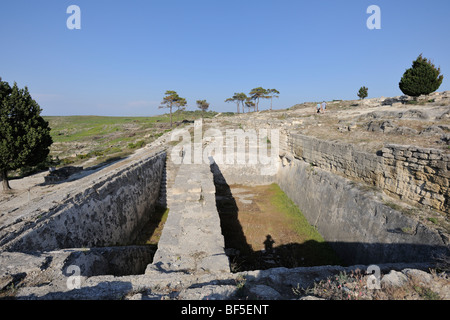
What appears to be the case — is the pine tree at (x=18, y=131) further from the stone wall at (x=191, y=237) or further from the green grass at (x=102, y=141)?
the green grass at (x=102, y=141)

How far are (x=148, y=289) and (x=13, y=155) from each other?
944 cm

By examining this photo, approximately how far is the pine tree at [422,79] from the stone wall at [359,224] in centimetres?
2116

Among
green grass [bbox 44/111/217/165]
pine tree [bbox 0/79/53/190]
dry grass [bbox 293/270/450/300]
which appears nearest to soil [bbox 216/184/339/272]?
dry grass [bbox 293/270/450/300]

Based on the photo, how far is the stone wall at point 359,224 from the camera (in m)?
3.96

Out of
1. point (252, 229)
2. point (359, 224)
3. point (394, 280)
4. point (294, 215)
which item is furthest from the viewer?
point (294, 215)

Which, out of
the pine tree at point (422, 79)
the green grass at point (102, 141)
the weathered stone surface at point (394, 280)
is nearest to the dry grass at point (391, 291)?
the weathered stone surface at point (394, 280)

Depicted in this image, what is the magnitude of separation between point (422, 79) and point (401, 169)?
2369 centimetres

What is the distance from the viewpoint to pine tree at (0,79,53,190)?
7992mm

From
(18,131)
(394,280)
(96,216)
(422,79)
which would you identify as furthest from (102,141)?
(422,79)

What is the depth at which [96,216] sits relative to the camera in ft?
18.7

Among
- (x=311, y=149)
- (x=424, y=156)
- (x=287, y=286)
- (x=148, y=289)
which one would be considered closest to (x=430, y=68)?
(x=311, y=149)

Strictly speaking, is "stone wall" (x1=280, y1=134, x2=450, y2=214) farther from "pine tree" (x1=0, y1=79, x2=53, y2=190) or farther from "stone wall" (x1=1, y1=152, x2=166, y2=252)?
"pine tree" (x1=0, y1=79, x2=53, y2=190)

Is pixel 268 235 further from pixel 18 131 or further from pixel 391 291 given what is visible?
pixel 18 131
